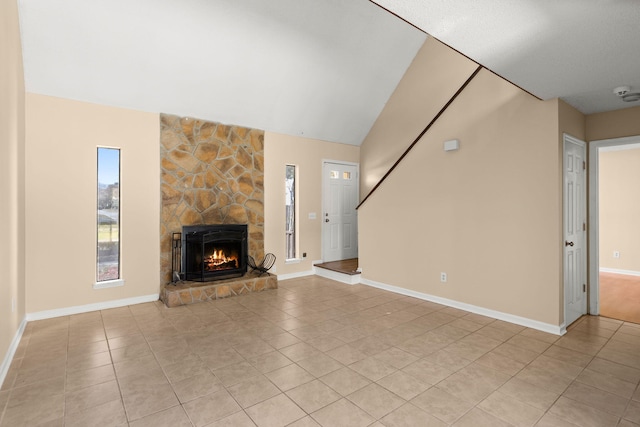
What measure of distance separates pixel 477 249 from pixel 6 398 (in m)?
4.44

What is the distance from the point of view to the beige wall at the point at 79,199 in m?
3.76

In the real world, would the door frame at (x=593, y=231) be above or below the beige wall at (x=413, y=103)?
below

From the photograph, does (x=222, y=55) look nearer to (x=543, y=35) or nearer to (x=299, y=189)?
(x=299, y=189)

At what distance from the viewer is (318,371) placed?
257cm

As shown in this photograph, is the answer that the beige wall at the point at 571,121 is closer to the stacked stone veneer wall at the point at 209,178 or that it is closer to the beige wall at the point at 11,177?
the stacked stone veneer wall at the point at 209,178

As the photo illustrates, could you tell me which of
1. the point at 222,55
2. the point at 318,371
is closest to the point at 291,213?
the point at 222,55

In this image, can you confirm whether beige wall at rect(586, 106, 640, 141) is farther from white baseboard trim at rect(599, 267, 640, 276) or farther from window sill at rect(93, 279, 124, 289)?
window sill at rect(93, 279, 124, 289)

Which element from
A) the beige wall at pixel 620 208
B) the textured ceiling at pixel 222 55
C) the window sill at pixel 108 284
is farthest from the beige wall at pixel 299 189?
the beige wall at pixel 620 208

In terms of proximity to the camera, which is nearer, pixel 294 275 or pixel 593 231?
pixel 593 231

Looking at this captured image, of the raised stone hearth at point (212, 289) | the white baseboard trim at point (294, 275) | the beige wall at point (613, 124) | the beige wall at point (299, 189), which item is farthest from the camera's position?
the white baseboard trim at point (294, 275)

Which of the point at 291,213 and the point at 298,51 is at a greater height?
the point at 298,51

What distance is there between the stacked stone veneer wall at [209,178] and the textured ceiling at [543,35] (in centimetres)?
371

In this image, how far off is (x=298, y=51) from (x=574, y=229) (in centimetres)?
406

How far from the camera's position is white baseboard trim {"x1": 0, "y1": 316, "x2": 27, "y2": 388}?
96.6 inches
